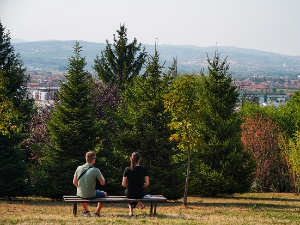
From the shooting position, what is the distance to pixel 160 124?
2712 centimetres

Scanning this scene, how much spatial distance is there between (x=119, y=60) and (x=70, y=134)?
25.1m

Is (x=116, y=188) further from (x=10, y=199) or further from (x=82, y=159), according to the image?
(x=10, y=199)

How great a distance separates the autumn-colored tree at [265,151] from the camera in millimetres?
45531

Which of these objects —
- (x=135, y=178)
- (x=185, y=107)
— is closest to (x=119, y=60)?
(x=185, y=107)

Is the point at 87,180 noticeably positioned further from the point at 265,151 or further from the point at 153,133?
the point at 265,151

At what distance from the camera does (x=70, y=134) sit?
25.6 m

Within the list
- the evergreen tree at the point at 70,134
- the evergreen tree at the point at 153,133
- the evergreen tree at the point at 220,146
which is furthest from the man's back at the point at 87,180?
the evergreen tree at the point at 220,146

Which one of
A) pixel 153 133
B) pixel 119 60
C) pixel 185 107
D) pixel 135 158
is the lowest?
pixel 153 133

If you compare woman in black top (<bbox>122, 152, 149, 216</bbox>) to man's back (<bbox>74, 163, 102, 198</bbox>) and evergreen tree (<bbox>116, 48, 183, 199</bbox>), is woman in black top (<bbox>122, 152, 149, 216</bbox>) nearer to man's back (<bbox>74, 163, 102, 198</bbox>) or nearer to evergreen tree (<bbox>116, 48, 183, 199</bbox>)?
man's back (<bbox>74, 163, 102, 198</bbox>)

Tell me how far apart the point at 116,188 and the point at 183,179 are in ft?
11.7

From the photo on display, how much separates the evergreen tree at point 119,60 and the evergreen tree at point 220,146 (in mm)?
19072

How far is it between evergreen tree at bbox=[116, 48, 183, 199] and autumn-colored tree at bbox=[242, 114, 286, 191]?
19698 mm

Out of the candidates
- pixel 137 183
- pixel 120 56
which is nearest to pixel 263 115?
pixel 120 56

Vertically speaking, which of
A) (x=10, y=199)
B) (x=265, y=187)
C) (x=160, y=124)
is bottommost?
(x=265, y=187)
